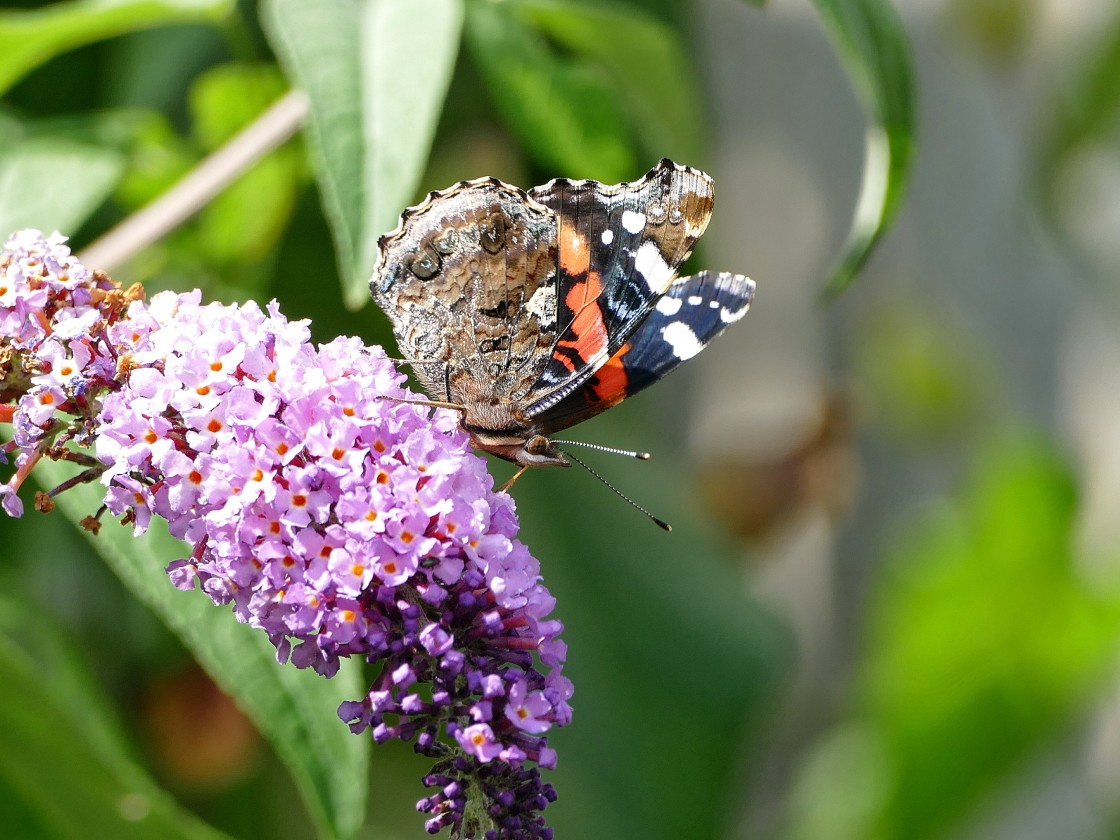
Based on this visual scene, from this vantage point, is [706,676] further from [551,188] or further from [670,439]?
[551,188]

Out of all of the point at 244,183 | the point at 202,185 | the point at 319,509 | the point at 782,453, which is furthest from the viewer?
the point at 782,453

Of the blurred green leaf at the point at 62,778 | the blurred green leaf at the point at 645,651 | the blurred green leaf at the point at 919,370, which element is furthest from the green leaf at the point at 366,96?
the blurred green leaf at the point at 919,370

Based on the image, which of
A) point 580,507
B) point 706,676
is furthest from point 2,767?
point 706,676

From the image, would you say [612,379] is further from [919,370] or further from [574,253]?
[919,370]

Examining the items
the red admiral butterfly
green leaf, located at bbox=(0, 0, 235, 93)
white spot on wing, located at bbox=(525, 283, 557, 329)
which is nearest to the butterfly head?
the red admiral butterfly

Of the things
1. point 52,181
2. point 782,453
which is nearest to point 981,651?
point 782,453

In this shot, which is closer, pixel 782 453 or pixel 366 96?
pixel 366 96

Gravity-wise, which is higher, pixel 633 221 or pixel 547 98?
pixel 547 98
